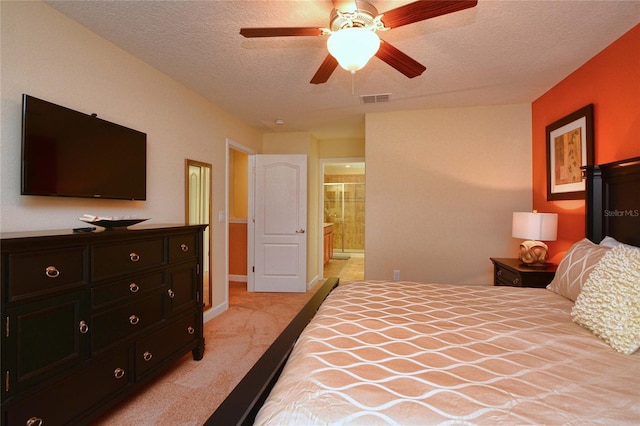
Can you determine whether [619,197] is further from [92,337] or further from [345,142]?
[345,142]

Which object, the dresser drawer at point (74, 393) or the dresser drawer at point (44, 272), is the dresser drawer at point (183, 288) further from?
the dresser drawer at point (44, 272)

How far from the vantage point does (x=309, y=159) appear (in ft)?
15.6

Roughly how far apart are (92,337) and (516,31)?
10.8 feet

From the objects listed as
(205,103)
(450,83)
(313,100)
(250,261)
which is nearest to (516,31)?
(450,83)

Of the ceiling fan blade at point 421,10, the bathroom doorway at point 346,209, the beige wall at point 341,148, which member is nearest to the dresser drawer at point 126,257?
the ceiling fan blade at point 421,10

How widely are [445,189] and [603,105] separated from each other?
1.62 metres

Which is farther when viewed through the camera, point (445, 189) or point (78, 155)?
point (445, 189)

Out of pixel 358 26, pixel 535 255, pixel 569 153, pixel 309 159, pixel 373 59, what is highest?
pixel 373 59

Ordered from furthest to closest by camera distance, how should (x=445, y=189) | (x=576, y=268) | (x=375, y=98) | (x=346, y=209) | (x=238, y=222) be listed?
(x=346, y=209)
(x=238, y=222)
(x=445, y=189)
(x=375, y=98)
(x=576, y=268)

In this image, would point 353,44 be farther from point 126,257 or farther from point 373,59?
point 126,257

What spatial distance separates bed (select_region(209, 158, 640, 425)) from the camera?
2.66 ft

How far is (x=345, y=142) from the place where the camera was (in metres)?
5.23

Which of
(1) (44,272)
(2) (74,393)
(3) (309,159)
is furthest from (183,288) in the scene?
(3) (309,159)

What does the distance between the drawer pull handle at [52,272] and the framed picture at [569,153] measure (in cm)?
377
